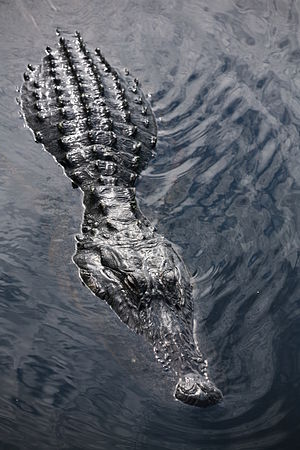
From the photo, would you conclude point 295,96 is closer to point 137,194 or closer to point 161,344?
point 137,194

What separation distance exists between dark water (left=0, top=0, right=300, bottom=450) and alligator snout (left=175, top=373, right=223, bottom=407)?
64 mm

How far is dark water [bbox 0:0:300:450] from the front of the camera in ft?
15.6

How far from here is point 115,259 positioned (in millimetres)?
5723

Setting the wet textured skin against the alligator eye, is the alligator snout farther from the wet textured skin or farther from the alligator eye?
the alligator eye

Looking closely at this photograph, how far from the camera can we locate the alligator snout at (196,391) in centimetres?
467

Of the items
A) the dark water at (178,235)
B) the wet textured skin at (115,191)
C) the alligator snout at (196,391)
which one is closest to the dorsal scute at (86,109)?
the wet textured skin at (115,191)

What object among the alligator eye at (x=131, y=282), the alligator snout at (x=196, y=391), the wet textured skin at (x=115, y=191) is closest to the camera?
the alligator snout at (x=196, y=391)

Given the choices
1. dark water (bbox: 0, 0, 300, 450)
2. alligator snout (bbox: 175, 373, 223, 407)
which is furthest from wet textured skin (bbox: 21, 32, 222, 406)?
dark water (bbox: 0, 0, 300, 450)

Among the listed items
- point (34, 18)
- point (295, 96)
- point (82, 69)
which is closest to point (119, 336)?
point (82, 69)

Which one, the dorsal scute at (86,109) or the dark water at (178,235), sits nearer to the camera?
the dark water at (178,235)

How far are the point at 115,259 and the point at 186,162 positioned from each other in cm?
211

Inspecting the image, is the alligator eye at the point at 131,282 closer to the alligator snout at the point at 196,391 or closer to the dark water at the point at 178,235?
the dark water at the point at 178,235

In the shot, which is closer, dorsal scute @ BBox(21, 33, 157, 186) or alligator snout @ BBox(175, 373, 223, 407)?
alligator snout @ BBox(175, 373, 223, 407)

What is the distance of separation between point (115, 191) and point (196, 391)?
2.52 m
